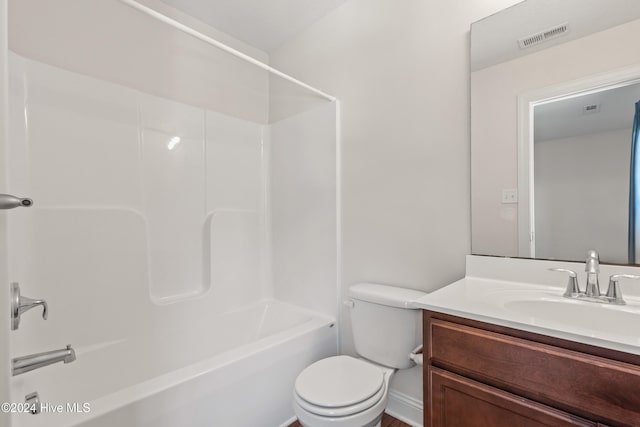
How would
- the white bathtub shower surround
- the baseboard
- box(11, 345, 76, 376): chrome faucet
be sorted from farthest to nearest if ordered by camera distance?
the baseboard, the white bathtub shower surround, box(11, 345, 76, 376): chrome faucet

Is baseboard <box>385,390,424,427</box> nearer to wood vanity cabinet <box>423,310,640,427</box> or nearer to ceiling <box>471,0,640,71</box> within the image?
wood vanity cabinet <box>423,310,640,427</box>

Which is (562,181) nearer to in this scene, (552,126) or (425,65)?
(552,126)

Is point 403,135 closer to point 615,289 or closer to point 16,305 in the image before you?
point 615,289

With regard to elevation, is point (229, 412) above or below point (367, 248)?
below

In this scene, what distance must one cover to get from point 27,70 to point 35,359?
4.68 feet

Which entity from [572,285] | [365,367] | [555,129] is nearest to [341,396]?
[365,367]

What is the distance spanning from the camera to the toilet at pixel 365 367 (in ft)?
3.90

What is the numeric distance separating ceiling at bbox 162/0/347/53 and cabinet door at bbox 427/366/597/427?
2.17m

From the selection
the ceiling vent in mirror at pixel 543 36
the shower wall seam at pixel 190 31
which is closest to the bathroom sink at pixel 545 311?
the ceiling vent in mirror at pixel 543 36

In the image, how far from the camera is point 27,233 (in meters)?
1.44

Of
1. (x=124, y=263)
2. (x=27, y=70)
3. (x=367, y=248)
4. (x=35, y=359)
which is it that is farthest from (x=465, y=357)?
(x=27, y=70)

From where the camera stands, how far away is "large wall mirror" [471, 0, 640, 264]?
1144mm

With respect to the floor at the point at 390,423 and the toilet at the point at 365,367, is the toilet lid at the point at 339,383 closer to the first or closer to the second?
the toilet at the point at 365,367

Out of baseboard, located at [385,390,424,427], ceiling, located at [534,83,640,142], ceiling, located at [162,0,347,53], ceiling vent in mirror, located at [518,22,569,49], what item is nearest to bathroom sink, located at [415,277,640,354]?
ceiling, located at [534,83,640,142]
